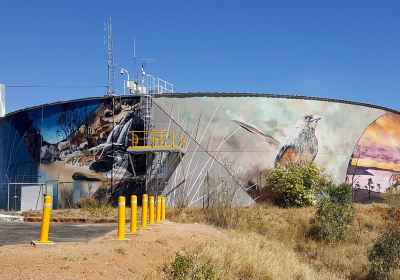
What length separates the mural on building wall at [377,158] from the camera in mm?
36938

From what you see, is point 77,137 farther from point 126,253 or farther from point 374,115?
point 126,253

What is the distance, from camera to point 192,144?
34.0 metres

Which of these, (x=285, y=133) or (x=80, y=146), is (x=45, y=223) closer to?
(x=80, y=146)

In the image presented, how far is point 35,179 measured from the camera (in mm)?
37188

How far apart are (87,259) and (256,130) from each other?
89.6 feet

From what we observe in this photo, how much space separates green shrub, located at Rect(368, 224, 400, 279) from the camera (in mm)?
13781

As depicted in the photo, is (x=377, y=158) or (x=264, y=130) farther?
(x=377, y=158)

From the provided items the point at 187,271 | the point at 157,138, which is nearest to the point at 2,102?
the point at 187,271

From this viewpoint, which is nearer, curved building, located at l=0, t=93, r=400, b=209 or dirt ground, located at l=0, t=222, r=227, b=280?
dirt ground, located at l=0, t=222, r=227, b=280

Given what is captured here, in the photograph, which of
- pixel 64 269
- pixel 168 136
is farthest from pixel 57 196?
pixel 64 269

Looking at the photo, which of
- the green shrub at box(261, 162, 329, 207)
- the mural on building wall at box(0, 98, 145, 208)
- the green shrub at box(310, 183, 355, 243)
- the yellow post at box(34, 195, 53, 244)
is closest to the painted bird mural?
the green shrub at box(261, 162, 329, 207)

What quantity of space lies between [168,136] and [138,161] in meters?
2.65

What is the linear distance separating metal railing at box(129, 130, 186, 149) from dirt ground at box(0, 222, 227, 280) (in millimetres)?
22130

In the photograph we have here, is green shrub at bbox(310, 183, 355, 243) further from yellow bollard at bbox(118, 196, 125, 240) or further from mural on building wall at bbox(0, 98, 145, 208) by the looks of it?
mural on building wall at bbox(0, 98, 145, 208)
